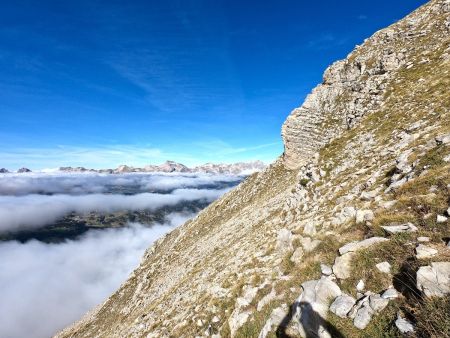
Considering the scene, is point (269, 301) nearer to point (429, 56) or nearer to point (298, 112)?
point (429, 56)

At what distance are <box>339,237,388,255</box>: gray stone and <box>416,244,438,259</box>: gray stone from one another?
1485 mm

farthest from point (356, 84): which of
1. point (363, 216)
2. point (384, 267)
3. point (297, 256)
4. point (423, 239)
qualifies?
point (384, 267)

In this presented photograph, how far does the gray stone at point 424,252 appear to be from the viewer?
775cm

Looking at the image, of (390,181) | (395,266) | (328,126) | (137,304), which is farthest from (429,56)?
(137,304)

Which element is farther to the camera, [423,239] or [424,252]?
[423,239]

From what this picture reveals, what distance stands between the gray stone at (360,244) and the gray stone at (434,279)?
2.50 metres

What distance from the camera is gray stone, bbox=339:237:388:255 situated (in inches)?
385

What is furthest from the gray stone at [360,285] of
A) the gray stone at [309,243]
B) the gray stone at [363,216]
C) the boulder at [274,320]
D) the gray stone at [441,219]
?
the gray stone at [309,243]

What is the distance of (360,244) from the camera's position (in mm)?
10062

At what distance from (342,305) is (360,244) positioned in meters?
2.66

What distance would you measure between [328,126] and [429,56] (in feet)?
50.3

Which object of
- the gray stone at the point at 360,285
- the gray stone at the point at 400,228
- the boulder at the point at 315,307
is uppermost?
the gray stone at the point at 400,228

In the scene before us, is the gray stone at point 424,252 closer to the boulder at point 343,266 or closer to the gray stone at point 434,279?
the gray stone at point 434,279

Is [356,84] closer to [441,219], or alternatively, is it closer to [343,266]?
[441,219]
